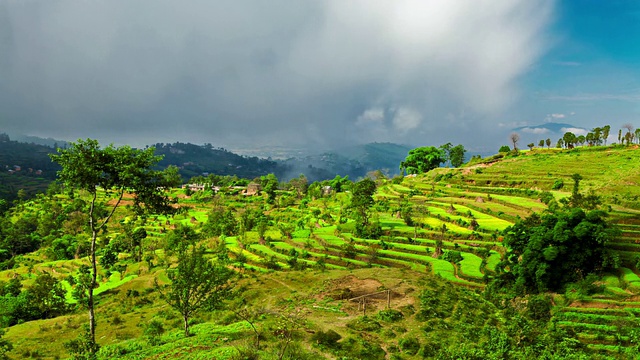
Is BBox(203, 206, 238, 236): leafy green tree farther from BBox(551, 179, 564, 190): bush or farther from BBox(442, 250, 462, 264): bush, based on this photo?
BBox(551, 179, 564, 190): bush

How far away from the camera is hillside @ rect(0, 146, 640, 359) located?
808 inches

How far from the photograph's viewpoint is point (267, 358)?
54.1 ft

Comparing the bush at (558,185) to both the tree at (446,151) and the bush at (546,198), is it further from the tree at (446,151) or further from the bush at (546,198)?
the tree at (446,151)

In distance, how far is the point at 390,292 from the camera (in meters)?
30.4

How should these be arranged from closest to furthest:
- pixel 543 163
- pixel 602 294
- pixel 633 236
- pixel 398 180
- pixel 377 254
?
pixel 602 294 < pixel 633 236 < pixel 377 254 < pixel 543 163 < pixel 398 180

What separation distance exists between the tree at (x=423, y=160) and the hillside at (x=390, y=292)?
43.6 metres

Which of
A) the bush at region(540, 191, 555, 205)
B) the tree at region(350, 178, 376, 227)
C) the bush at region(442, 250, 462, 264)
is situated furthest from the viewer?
the bush at region(540, 191, 555, 205)

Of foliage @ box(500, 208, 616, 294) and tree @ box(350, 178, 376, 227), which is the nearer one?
foliage @ box(500, 208, 616, 294)

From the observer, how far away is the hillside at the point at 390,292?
20531mm

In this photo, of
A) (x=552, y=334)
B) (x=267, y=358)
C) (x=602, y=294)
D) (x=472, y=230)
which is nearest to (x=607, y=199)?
(x=472, y=230)

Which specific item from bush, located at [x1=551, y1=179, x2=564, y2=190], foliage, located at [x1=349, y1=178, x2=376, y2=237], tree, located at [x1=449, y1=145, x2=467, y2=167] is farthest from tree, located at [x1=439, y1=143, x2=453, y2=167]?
foliage, located at [x1=349, y1=178, x2=376, y2=237]

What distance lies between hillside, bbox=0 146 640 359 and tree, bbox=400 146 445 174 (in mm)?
43583

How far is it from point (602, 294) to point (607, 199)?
97.6 feet

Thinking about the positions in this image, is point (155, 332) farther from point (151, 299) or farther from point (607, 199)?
point (607, 199)
